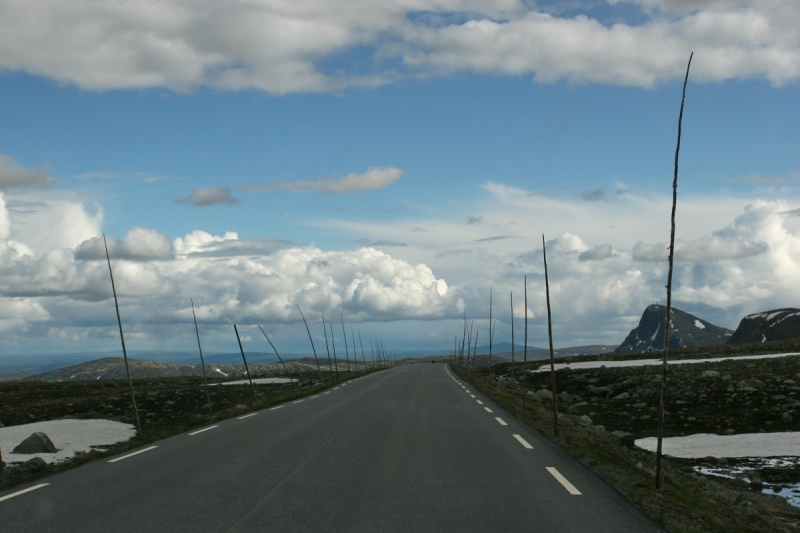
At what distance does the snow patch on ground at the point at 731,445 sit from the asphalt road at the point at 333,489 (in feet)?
18.6

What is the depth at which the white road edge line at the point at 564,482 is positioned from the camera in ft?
30.0

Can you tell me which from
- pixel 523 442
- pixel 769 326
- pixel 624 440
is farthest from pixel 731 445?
pixel 769 326

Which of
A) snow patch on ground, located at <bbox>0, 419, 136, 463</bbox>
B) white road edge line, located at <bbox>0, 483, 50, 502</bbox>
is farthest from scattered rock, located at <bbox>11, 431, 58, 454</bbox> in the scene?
white road edge line, located at <bbox>0, 483, 50, 502</bbox>

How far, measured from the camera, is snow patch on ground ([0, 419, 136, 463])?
16203mm

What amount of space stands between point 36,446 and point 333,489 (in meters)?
10.9

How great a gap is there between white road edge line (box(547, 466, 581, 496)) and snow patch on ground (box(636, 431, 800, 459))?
28.7 feet

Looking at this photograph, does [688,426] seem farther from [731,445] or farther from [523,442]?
[523,442]

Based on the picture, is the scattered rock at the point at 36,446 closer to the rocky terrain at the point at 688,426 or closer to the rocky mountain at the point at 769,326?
the rocky terrain at the point at 688,426

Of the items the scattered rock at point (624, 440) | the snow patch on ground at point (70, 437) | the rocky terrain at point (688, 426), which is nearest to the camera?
the rocky terrain at point (688, 426)

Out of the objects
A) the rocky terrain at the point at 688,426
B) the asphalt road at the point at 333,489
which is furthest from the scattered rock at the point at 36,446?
the rocky terrain at the point at 688,426

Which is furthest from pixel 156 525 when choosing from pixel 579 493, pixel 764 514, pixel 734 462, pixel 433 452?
pixel 734 462

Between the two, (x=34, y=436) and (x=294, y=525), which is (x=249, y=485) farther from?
(x=34, y=436)

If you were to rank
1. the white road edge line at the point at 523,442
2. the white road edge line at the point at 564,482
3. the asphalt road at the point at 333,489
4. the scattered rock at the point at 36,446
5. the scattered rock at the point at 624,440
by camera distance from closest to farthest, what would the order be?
the asphalt road at the point at 333,489
the white road edge line at the point at 564,482
the white road edge line at the point at 523,442
the scattered rock at the point at 36,446
the scattered rock at the point at 624,440

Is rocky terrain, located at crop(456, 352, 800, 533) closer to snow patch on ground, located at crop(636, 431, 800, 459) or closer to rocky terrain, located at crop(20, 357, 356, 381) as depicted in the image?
snow patch on ground, located at crop(636, 431, 800, 459)
